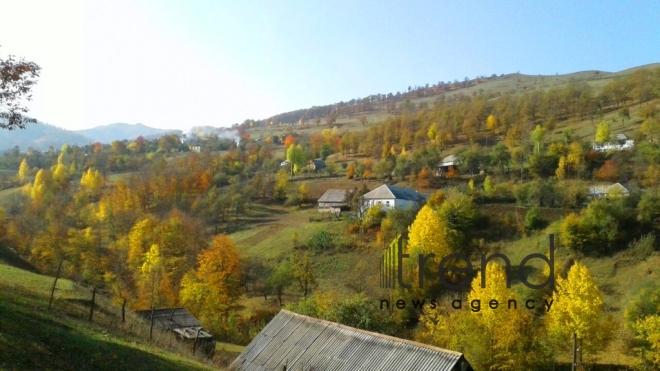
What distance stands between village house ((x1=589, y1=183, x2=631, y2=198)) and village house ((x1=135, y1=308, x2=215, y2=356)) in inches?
1646

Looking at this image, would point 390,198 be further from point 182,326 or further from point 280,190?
→ point 182,326

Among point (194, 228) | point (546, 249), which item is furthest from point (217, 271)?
point (546, 249)

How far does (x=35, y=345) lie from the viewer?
9859mm

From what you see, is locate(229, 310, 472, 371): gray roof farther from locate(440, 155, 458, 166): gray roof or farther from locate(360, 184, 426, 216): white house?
locate(440, 155, 458, 166): gray roof

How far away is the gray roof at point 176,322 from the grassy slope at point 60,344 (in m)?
7.12

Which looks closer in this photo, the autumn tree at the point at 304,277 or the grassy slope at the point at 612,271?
the grassy slope at the point at 612,271

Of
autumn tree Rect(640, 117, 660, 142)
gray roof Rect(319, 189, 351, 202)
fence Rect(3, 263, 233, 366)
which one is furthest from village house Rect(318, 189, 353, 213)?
fence Rect(3, 263, 233, 366)

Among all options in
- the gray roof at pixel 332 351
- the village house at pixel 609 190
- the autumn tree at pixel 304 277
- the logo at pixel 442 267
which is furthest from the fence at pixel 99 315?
the village house at pixel 609 190

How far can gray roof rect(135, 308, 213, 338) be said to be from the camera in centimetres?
2217

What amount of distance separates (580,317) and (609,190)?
1215 inches

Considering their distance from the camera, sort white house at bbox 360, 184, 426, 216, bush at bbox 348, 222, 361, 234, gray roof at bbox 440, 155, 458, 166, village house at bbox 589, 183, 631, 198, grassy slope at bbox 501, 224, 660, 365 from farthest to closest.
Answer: gray roof at bbox 440, 155, 458, 166 < white house at bbox 360, 184, 426, 216 < bush at bbox 348, 222, 361, 234 < village house at bbox 589, 183, 631, 198 < grassy slope at bbox 501, 224, 660, 365

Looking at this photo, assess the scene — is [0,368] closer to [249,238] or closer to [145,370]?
[145,370]

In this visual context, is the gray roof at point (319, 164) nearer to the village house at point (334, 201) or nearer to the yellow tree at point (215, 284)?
the village house at point (334, 201)

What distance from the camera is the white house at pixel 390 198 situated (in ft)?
182
